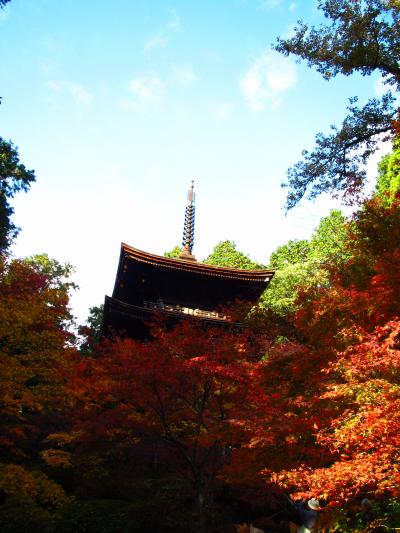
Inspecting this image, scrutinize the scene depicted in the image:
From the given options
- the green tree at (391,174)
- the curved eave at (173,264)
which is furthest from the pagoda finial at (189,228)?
the green tree at (391,174)

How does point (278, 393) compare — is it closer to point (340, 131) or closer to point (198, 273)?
point (340, 131)

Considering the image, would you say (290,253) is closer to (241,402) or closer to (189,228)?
(189,228)

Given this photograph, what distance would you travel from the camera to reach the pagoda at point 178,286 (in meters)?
15.0

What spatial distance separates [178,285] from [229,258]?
23.5 metres

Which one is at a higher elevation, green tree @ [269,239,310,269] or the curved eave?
green tree @ [269,239,310,269]

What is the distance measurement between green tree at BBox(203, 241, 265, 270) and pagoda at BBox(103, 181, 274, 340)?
21902mm

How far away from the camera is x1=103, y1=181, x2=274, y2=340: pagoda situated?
15.0 metres

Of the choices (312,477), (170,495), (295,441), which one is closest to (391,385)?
(312,477)

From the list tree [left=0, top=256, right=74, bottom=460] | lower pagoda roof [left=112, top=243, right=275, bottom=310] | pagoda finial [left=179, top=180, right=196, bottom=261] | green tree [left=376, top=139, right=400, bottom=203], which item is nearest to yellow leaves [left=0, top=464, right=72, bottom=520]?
tree [left=0, top=256, right=74, bottom=460]

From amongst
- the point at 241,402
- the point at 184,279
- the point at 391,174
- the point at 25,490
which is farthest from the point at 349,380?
the point at 391,174

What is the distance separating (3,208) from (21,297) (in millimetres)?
Result: 7222

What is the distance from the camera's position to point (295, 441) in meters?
7.28

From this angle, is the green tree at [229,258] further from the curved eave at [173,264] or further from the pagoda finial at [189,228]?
the curved eave at [173,264]

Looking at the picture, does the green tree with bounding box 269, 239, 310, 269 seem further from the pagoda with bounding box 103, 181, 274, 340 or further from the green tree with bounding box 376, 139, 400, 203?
the pagoda with bounding box 103, 181, 274, 340
